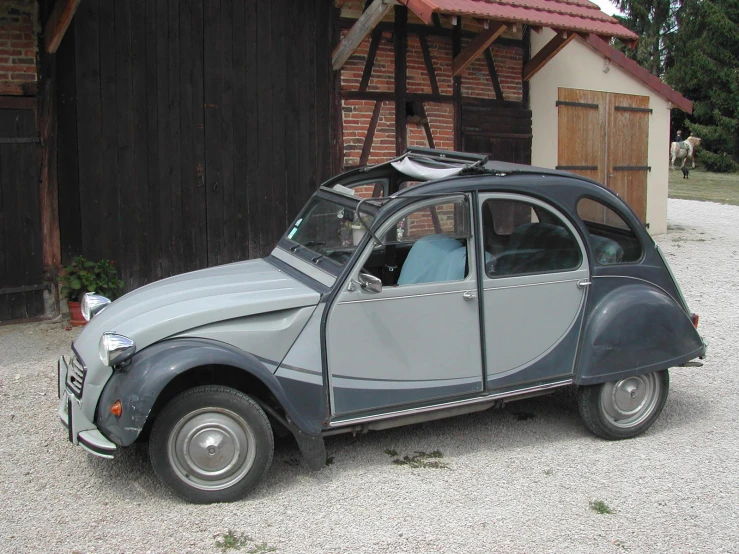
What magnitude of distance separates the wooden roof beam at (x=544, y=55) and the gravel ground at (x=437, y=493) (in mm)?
6721

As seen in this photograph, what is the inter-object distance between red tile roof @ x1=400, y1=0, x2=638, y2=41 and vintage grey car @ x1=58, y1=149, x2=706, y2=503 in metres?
3.45

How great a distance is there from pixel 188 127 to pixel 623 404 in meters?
5.73

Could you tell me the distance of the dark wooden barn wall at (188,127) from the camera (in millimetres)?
8109

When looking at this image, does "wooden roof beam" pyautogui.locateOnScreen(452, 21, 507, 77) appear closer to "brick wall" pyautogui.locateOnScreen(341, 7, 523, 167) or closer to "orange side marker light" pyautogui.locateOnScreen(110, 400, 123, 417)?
"brick wall" pyautogui.locateOnScreen(341, 7, 523, 167)

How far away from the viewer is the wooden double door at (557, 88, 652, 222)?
42.1ft

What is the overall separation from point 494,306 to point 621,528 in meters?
1.42

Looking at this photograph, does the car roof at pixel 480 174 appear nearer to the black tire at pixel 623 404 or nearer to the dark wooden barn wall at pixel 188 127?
the black tire at pixel 623 404

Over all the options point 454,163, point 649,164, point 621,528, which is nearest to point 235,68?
point 454,163

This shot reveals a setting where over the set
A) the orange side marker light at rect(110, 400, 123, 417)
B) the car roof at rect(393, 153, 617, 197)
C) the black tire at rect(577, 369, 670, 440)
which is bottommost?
the black tire at rect(577, 369, 670, 440)

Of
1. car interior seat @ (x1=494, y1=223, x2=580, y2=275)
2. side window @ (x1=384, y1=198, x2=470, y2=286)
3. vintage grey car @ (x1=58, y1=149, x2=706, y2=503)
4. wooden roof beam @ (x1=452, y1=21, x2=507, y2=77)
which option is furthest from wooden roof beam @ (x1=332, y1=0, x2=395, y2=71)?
car interior seat @ (x1=494, y1=223, x2=580, y2=275)

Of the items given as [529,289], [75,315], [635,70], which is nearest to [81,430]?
[529,289]

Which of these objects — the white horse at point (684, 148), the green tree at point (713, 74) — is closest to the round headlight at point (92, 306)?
the white horse at point (684, 148)

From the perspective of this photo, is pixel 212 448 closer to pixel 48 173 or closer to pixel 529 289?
pixel 529 289

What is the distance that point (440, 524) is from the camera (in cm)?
394
